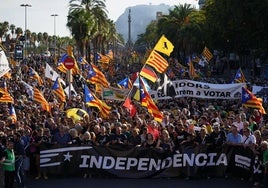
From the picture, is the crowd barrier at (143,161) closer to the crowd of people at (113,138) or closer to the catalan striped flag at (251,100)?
the crowd of people at (113,138)

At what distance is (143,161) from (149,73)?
479 cm

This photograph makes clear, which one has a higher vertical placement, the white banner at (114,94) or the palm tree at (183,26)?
the palm tree at (183,26)

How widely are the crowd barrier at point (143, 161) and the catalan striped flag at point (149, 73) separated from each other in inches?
177

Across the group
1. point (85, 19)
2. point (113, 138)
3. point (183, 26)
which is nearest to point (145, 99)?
point (113, 138)

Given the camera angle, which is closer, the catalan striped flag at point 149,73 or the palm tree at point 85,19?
the catalan striped flag at point 149,73

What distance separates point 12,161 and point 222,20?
3692 cm

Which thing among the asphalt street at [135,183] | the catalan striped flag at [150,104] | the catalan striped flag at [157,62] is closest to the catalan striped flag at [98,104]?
the catalan striped flag at [150,104]

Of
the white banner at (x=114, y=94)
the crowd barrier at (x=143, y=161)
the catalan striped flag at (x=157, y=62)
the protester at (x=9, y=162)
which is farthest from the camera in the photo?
the white banner at (x=114, y=94)

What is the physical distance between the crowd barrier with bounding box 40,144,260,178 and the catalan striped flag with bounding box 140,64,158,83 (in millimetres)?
4495

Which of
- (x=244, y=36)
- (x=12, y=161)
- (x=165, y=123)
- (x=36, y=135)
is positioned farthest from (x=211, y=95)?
(x=244, y=36)

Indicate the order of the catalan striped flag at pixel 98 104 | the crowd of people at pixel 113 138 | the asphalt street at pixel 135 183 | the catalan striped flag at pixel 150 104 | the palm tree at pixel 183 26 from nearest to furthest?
the crowd of people at pixel 113 138, the asphalt street at pixel 135 183, the catalan striped flag at pixel 150 104, the catalan striped flag at pixel 98 104, the palm tree at pixel 183 26

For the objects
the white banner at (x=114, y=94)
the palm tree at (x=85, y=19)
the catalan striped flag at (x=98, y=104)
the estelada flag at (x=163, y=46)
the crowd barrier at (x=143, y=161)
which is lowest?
the crowd barrier at (x=143, y=161)

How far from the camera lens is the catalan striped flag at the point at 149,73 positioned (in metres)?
18.5

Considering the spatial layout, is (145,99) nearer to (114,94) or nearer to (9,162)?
(114,94)
